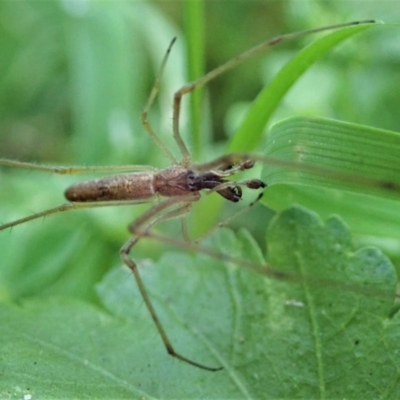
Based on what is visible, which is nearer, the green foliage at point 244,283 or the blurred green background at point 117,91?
the green foliage at point 244,283

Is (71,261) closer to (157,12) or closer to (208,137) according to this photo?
(208,137)

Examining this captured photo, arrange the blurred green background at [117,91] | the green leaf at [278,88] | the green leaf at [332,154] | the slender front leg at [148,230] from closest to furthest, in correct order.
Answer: the green leaf at [332,154]
the slender front leg at [148,230]
the green leaf at [278,88]
the blurred green background at [117,91]

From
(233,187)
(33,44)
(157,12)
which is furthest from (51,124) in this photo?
(233,187)

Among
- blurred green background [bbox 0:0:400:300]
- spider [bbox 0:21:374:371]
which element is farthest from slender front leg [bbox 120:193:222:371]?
blurred green background [bbox 0:0:400:300]

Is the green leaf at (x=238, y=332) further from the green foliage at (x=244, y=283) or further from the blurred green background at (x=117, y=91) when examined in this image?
the blurred green background at (x=117, y=91)

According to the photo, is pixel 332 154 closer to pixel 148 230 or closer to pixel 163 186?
pixel 148 230

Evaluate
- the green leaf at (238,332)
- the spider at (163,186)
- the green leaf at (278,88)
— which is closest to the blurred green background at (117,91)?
the green leaf at (278,88)
